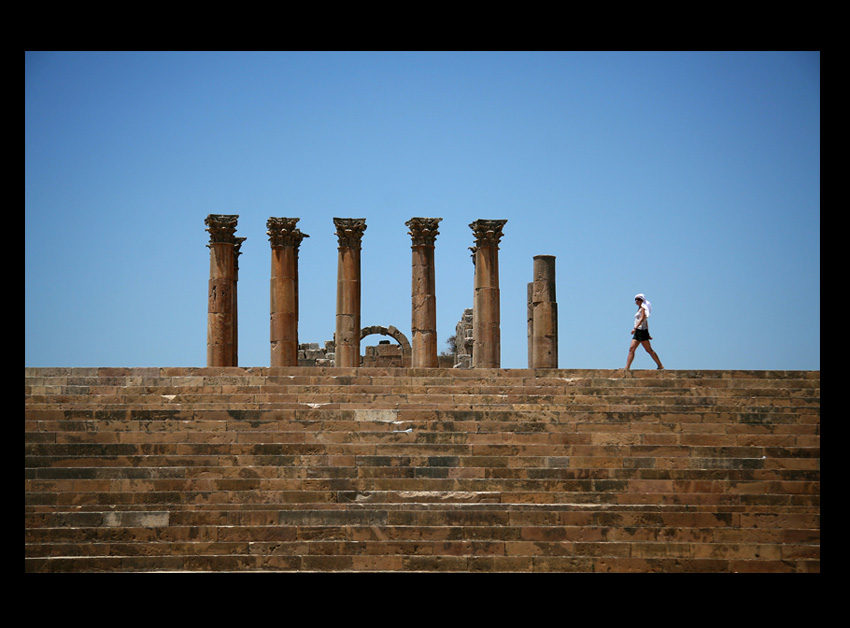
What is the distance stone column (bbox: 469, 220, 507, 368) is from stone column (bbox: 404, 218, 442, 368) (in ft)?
4.01

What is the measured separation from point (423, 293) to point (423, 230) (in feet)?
5.61

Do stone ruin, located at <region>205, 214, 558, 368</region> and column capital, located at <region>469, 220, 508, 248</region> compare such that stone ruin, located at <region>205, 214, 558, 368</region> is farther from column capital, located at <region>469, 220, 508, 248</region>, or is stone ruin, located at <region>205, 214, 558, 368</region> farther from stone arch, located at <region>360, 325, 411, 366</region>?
stone arch, located at <region>360, 325, 411, 366</region>

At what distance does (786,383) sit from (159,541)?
11.8 m

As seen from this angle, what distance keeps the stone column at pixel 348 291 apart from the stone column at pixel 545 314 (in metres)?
4.97

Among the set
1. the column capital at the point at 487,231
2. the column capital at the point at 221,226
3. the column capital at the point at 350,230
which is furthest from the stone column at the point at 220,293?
the column capital at the point at 487,231

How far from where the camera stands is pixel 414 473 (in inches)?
587

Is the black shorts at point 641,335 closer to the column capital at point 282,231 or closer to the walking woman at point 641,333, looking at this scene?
the walking woman at point 641,333

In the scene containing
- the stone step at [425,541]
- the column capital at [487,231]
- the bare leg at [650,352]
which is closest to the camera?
the stone step at [425,541]

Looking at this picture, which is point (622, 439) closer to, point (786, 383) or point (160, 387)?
point (786, 383)

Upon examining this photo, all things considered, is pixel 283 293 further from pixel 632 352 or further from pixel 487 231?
pixel 632 352

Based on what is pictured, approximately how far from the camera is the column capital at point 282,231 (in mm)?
26734

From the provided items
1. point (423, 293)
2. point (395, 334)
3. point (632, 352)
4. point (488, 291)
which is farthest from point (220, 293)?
point (395, 334)

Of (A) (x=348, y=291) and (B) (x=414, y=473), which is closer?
(B) (x=414, y=473)
